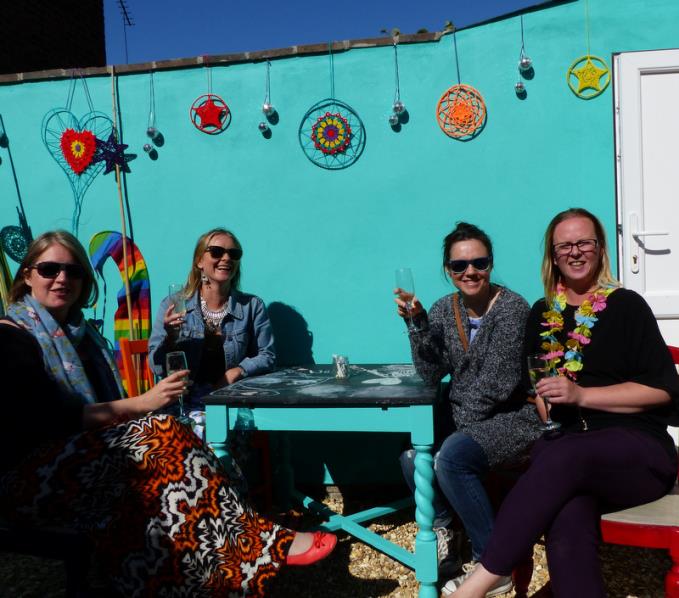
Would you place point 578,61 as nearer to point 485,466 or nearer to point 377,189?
point 377,189

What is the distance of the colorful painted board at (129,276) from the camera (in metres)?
3.95

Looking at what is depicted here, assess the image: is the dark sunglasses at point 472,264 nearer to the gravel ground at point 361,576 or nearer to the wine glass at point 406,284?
the wine glass at point 406,284

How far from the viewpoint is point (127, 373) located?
12.2 feet

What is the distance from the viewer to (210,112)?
3.77m

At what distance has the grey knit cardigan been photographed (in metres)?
2.63

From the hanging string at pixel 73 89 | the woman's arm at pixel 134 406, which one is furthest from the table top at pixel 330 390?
the hanging string at pixel 73 89

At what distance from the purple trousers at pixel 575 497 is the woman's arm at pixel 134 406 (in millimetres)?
1366

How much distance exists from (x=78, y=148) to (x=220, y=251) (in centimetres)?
140

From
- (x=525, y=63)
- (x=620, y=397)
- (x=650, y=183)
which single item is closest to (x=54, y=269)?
(x=620, y=397)

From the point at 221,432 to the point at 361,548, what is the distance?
1.13m

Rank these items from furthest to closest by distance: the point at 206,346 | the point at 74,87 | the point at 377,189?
the point at 74,87 < the point at 377,189 < the point at 206,346

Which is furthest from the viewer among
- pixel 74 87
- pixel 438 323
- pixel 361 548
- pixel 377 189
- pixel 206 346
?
pixel 74 87

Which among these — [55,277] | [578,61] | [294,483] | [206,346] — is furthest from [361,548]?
[578,61]

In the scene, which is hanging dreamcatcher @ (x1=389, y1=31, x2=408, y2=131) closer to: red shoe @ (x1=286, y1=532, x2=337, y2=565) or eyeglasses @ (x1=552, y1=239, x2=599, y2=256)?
eyeglasses @ (x1=552, y1=239, x2=599, y2=256)
